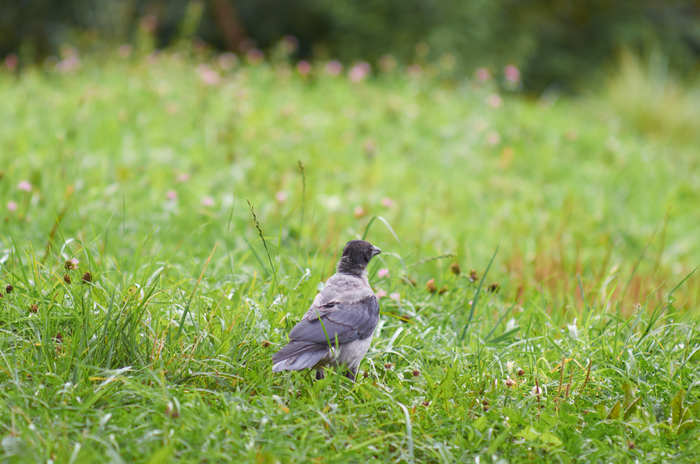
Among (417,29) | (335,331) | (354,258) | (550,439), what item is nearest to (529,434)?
(550,439)

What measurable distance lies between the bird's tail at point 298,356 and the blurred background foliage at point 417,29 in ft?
26.9

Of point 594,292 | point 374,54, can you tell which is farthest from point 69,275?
point 374,54

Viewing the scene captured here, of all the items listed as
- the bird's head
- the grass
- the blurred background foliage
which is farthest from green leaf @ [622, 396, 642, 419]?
the blurred background foliage

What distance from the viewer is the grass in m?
2.18

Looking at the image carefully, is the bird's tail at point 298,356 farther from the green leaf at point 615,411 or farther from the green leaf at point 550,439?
the green leaf at point 615,411

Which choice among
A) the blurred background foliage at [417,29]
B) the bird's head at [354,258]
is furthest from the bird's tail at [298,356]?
the blurred background foliage at [417,29]

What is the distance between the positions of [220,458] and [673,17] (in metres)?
15.3

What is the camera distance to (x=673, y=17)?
565 inches

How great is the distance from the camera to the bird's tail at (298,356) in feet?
7.14

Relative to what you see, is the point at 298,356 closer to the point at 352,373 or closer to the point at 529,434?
the point at 352,373

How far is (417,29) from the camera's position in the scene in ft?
37.2

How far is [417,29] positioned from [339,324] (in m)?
9.84

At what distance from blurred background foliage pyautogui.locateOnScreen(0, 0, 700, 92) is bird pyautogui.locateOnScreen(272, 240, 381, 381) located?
26.2 ft

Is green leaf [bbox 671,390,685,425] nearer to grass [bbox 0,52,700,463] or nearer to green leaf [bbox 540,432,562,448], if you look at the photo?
grass [bbox 0,52,700,463]
